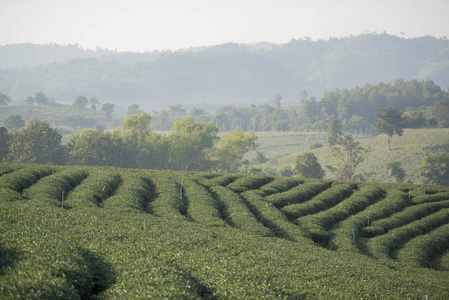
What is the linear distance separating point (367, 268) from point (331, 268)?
3.37 metres

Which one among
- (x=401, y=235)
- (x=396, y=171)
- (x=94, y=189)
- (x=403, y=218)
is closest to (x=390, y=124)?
(x=396, y=171)

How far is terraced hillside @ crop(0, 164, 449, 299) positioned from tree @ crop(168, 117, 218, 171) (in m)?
47.5

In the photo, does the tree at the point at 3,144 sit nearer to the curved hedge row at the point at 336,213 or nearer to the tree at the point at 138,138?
the tree at the point at 138,138

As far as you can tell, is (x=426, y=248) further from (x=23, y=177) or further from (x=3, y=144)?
(x=3, y=144)

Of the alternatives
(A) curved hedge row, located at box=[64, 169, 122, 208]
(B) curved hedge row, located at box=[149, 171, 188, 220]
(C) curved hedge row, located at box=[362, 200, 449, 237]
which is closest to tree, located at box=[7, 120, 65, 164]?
(A) curved hedge row, located at box=[64, 169, 122, 208]

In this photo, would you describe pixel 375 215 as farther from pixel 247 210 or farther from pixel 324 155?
pixel 324 155

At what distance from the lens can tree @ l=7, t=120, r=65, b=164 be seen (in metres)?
85.3

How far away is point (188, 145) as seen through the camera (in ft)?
341

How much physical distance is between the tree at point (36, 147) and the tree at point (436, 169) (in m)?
91.8

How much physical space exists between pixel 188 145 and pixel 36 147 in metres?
35.9

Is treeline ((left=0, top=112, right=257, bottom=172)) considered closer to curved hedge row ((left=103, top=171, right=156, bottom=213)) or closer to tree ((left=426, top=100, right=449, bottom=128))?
curved hedge row ((left=103, top=171, right=156, bottom=213))

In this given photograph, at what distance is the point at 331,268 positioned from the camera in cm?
2562

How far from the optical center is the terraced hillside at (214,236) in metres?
17.1

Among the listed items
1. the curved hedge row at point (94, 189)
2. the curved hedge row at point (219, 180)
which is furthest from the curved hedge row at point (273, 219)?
the curved hedge row at point (94, 189)
